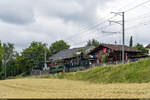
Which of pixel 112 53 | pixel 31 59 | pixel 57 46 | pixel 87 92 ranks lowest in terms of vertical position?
pixel 87 92

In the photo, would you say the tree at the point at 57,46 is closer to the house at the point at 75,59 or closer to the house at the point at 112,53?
the house at the point at 75,59

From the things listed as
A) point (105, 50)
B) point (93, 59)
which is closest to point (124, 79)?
point (105, 50)

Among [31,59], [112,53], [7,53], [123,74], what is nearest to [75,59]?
[112,53]

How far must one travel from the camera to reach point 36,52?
2751 inches

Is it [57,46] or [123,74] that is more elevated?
[57,46]

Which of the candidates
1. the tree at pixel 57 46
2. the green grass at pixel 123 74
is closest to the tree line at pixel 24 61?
the tree at pixel 57 46

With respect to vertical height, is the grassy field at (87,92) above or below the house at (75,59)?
below

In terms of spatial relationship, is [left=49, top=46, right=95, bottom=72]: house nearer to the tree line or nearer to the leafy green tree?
the tree line

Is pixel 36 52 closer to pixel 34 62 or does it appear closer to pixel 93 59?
pixel 34 62

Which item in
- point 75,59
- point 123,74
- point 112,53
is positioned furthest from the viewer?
point 75,59

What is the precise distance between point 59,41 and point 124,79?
244 feet

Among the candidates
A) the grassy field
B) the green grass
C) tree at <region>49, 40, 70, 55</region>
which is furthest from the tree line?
the grassy field

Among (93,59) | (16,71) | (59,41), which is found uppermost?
(59,41)

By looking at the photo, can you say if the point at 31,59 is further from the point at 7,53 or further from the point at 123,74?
the point at 123,74
